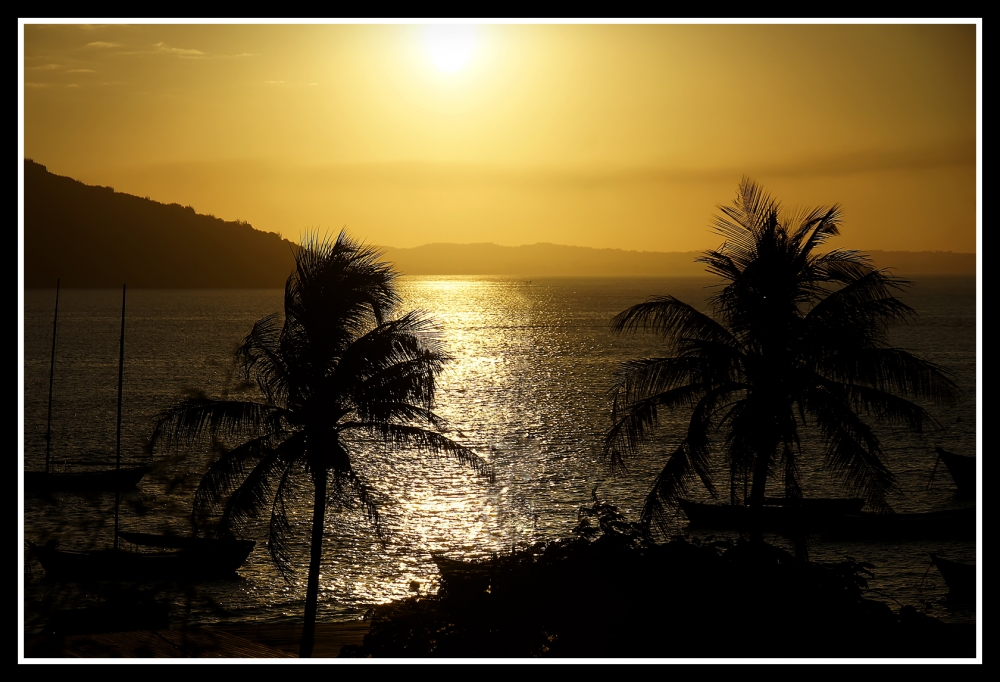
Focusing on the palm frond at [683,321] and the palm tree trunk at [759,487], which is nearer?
the palm tree trunk at [759,487]

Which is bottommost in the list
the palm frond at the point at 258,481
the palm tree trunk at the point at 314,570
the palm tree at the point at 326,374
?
the palm tree trunk at the point at 314,570

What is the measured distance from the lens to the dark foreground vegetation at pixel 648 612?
1173 cm

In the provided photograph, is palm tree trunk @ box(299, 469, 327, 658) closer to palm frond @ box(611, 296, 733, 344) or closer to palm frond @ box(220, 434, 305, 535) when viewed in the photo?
palm frond @ box(220, 434, 305, 535)

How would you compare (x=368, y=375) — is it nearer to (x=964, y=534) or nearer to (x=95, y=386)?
(x=964, y=534)

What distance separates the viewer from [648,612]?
41.6 ft

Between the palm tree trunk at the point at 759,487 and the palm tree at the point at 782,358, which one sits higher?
the palm tree at the point at 782,358

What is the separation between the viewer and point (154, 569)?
34.5 metres

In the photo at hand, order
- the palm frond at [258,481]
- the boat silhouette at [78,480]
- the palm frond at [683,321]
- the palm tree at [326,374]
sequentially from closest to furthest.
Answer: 1. the palm frond at [683,321]
2. the palm frond at [258,481]
3. the palm tree at [326,374]
4. the boat silhouette at [78,480]

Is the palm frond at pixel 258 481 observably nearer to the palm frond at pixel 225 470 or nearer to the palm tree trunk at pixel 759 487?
the palm frond at pixel 225 470

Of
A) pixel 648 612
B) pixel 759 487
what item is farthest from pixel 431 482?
pixel 648 612

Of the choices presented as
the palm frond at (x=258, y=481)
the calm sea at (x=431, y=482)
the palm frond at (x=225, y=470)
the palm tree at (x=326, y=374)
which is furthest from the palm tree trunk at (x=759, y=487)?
the palm frond at (x=225, y=470)

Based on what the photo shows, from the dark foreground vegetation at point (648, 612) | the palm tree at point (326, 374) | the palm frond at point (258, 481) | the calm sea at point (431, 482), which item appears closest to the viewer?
the dark foreground vegetation at point (648, 612)

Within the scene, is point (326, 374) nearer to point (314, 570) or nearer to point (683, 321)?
point (314, 570)
